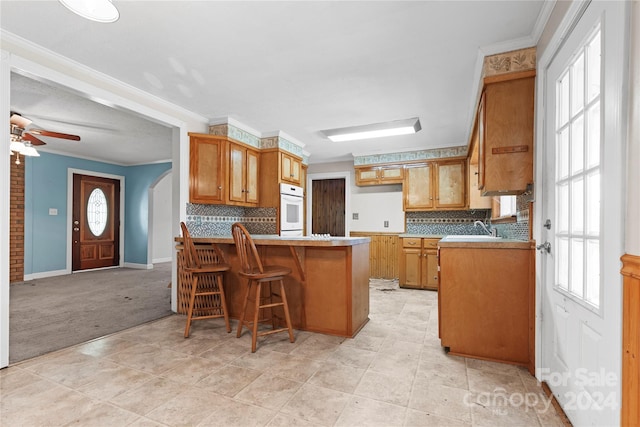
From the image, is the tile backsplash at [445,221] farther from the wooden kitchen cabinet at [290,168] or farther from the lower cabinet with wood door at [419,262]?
the wooden kitchen cabinet at [290,168]

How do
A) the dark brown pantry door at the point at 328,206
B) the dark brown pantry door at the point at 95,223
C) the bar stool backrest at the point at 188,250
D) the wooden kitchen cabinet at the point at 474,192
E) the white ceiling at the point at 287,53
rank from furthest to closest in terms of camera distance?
the dark brown pantry door at the point at 328,206 < the dark brown pantry door at the point at 95,223 < the wooden kitchen cabinet at the point at 474,192 < the bar stool backrest at the point at 188,250 < the white ceiling at the point at 287,53

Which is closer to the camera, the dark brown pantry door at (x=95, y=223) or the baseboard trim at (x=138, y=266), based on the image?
the dark brown pantry door at (x=95, y=223)

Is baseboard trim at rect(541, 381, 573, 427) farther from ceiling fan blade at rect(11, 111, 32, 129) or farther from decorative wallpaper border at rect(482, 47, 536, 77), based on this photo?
ceiling fan blade at rect(11, 111, 32, 129)

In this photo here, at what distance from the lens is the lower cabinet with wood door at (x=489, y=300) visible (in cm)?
212

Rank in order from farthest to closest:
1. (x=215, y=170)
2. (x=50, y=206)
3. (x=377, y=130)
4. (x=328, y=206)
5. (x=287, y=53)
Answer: (x=328, y=206) → (x=50, y=206) → (x=377, y=130) → (x=215, y=170) → (x=287, y=53)

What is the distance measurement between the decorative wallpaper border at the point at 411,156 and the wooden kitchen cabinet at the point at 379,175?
12 centimetres

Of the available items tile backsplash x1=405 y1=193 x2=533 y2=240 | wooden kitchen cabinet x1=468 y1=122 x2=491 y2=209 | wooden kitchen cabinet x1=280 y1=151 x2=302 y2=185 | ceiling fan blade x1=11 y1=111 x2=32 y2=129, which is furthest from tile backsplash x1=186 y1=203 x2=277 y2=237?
wooden kitchen cabinet x1=468 y1=122 x2=491 y2=209

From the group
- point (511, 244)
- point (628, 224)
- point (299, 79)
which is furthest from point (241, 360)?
point (299, 79)

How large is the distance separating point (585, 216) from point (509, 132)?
0.96 meters

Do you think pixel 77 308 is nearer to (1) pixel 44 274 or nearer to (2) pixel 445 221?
(1) pixel 44 274

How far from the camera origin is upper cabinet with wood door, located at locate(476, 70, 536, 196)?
211 centimetres

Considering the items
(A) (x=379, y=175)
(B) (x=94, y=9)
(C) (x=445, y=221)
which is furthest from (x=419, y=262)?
A: (B) (x=94, y=9)

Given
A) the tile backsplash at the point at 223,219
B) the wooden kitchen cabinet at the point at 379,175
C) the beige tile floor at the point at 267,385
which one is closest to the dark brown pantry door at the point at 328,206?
the wooden kitchen cabinet at the point at 379,175

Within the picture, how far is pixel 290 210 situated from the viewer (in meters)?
4.68
